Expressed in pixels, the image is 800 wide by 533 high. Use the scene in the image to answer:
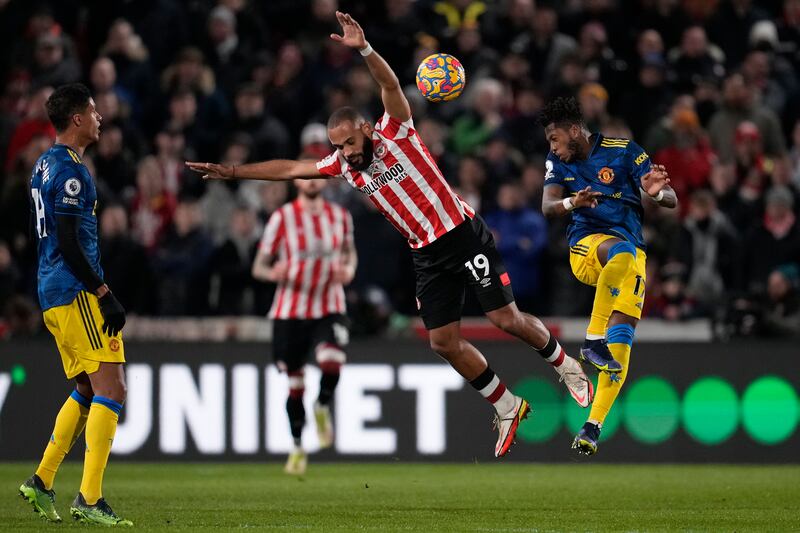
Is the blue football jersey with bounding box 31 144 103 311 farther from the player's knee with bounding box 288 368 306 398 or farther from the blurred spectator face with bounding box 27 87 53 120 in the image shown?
the blurred spectator face with bounding box 27 87 53 120

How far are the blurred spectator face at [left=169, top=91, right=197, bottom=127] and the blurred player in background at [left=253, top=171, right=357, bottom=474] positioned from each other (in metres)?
4.18

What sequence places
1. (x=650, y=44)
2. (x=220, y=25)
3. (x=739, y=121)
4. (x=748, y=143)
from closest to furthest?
1. (x=748, y=143)
2. (x=739, y=121)
3. (x=650, y=44)
4. (x=220, y=25)

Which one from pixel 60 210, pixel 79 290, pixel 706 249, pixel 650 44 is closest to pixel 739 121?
pixel 650 44

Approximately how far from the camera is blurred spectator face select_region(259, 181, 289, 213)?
17.4m

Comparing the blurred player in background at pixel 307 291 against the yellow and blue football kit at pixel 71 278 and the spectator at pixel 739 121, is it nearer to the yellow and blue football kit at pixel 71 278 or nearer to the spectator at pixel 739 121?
the yellow and blue football kit at pixel 71 278

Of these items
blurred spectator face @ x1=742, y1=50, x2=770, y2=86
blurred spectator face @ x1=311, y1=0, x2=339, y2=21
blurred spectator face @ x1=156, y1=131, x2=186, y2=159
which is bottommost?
blurred spectator face @ x1=156, y1=131, x2=186, y2=159

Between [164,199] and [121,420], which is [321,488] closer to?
[121,420]

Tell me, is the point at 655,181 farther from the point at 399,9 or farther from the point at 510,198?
the point at 399,9

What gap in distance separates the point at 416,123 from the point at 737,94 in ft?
13.4

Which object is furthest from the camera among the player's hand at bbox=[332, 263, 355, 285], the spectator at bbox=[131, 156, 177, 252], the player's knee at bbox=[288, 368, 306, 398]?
the spectator at bbox=[131, 156, 177, 252]

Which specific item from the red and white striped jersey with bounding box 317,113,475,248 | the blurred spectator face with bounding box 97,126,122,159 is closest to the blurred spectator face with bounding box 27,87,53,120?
the blurred spectator face with bounding box 97,126,122,159

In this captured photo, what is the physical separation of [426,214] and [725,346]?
577 centimetres

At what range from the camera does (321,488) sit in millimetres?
A: 12969

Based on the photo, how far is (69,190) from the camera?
31.7ft
